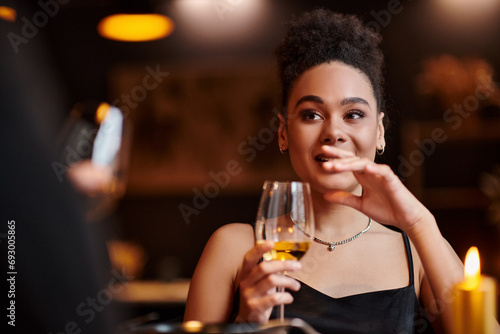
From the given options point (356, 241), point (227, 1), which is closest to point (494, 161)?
point (227, 1)

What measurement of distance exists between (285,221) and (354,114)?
70cm

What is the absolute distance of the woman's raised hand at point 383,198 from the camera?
1.33 m

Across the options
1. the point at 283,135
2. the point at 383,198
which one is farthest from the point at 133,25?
the point at 383,198

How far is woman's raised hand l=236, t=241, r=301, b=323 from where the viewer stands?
1.16 meters

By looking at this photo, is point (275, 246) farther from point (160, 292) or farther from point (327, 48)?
point (160, 292)

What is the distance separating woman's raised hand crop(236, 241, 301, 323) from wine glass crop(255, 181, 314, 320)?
4cm

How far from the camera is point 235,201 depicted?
5.09 metres

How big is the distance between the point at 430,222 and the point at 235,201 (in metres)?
3.71

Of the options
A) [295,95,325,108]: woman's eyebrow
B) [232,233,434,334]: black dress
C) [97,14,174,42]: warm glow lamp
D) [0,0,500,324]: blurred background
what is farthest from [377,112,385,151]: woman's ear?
[97,14,174,42]: warm glow lamp

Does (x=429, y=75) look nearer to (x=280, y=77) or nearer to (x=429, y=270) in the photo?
(x=280, y=77)

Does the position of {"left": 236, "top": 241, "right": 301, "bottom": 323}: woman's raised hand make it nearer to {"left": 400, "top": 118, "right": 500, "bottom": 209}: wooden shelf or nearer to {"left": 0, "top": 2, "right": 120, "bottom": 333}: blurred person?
{"left": 0, "top": 2, "right": 120, "bottom": 333}: blurred person

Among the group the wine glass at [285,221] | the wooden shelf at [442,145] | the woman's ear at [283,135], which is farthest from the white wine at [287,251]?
the wooden shelf at [442,145]

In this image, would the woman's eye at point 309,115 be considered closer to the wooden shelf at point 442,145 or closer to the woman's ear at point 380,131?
the woman's ear at point 380,131

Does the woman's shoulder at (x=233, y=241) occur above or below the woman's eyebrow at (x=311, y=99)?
below
